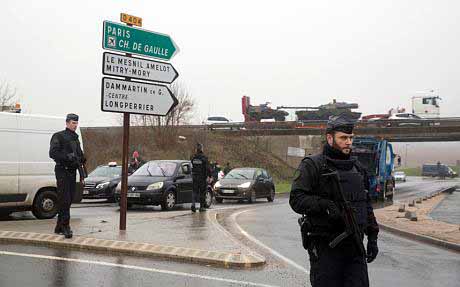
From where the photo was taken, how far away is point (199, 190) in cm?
1620

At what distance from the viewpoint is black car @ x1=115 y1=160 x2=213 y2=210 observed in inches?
662

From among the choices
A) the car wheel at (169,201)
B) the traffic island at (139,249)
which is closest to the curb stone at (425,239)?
the traffic island at (139,249)

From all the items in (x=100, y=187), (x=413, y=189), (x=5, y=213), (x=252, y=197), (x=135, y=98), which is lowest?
(x=413, y=189)

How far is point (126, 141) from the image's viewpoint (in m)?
11.0

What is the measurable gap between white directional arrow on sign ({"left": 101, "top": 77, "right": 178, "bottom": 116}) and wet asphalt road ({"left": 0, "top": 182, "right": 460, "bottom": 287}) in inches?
120

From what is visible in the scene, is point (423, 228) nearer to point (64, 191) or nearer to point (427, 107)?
point (64, 191)

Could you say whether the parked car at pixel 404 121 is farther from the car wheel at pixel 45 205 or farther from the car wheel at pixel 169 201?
the car wheel at pixel 45 205

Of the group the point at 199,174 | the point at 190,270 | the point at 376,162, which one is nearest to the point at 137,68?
the point at 190,270

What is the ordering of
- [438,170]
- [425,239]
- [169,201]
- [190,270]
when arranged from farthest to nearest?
[438,170]
[169,201]
[425,239]
[190,270]

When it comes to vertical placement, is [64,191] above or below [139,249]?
above

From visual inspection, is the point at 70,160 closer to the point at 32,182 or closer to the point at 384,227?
the point at 32,182

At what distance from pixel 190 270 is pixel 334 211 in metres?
3.70

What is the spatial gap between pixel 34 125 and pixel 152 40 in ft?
13.4

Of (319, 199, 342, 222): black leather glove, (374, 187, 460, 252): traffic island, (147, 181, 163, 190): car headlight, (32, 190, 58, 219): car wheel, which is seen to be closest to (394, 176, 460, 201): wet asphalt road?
(374, 187, 460, 252): traffic island
